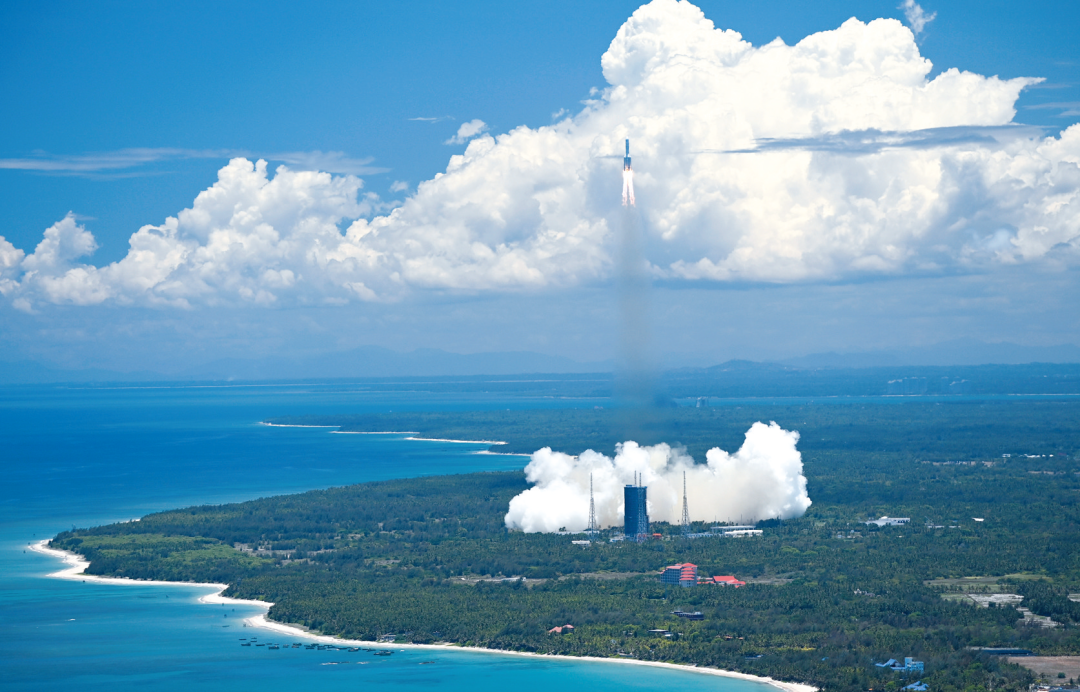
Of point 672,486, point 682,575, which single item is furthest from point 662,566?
point 672,486

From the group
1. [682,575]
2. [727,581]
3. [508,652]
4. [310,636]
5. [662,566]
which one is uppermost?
[682,575]

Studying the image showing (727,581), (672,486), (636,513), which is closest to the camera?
(727,581)

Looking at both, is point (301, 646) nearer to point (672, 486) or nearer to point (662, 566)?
point (662, 566)

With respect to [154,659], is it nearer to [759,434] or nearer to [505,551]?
[505,551]

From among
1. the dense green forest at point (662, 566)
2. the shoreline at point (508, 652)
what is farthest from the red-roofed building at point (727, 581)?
the shoreline at point (508, 652)

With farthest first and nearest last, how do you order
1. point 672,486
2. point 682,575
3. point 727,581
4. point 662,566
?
point 672,486, point 662,566, point 727,581, point 682,575

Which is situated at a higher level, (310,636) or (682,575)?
(682,575)

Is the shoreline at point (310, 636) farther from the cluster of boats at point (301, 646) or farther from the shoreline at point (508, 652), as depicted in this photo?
the cluster of boats at point (301, 646)
